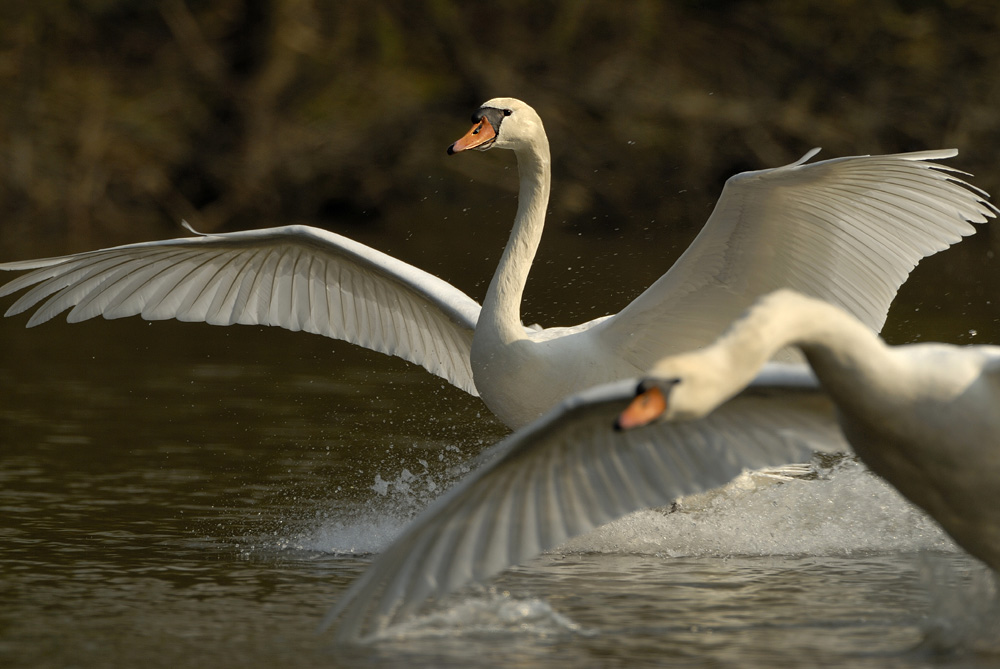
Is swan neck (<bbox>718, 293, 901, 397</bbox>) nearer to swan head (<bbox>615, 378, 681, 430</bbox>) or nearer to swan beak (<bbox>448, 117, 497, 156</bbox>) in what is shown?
swan head (<bbox>615, 378, 681, 430</bbox>)

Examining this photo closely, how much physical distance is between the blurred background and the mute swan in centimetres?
1052

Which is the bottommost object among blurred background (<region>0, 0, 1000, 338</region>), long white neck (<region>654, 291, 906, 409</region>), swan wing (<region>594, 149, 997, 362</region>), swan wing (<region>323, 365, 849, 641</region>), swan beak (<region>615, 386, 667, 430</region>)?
swan wing (<region>323, 365, 849, 641</region>)

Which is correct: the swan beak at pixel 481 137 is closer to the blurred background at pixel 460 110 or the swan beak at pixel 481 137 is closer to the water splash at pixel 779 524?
the water splash at pixel 779 524

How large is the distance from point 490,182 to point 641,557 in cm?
1478

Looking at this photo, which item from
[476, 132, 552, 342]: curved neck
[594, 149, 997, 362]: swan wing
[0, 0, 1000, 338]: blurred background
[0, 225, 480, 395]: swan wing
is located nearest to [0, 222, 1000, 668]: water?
[0, 225, 480, 395]: swan wing

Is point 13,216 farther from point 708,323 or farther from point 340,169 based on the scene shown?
point 708,323

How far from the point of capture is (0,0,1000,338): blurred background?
63.8 ft

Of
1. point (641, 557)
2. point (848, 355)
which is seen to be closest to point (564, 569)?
point (641, 557)

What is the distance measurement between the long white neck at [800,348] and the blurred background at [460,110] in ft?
45.3

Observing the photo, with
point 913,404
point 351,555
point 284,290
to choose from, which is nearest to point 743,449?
point 913,404

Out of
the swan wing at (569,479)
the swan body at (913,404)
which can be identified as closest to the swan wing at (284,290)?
the swan wing at (569,479)

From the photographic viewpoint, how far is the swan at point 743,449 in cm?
377

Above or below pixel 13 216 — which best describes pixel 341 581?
below

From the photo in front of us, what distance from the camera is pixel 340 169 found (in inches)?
825
